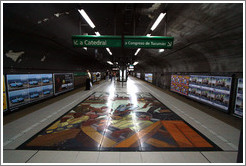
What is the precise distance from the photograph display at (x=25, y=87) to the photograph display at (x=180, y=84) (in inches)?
423

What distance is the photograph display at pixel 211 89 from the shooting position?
5.33 metres

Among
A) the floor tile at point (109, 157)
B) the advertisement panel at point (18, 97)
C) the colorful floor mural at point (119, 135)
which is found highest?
the advertisement panel at point (18, 97)

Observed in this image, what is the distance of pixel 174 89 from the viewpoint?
1038cm

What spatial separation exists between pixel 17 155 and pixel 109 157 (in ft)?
7.78

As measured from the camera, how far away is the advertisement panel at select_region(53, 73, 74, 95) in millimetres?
8227

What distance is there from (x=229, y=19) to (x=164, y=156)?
16.2 ft

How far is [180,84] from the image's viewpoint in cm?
937

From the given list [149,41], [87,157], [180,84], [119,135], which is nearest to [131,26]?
[149,41]

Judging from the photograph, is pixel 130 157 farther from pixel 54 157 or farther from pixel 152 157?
pixel 54 157

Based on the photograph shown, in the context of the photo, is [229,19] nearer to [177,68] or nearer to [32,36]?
[177,68]

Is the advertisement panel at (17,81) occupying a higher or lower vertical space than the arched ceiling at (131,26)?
lower

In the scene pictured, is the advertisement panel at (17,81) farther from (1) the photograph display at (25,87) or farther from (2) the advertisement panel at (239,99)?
(2) the advertisement panel at (239,99)

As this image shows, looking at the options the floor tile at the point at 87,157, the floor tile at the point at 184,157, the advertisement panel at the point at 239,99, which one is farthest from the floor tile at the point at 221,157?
the advertisement panel at the point at 239,99

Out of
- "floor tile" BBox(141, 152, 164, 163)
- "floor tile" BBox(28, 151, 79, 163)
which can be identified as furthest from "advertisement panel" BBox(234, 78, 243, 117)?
"floor tile" BBox(28, 151, 79, 163)
